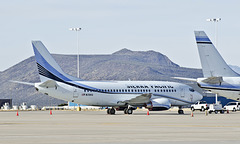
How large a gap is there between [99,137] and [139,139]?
8.10ft

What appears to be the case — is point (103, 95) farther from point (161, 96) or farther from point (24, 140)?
point (24, 140)

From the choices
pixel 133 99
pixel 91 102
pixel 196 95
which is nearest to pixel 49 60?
pixel 91 102

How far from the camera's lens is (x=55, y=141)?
2523 centimetres

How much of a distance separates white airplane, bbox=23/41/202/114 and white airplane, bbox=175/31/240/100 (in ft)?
66.3

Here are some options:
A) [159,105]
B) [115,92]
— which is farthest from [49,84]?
[159,105]

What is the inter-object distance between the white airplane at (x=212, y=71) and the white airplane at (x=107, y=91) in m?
20.2

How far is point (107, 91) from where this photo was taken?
69188 mm

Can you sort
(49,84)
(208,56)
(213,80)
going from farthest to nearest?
(49,84), (208,56), (213,80)

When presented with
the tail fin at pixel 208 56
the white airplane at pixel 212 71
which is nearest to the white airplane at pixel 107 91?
the white airplane at pixel 212 71

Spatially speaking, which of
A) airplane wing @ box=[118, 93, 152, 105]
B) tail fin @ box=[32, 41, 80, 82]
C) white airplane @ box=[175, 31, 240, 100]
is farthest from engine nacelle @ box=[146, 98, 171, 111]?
white airplane @ box=[175, 31, 240, 100]

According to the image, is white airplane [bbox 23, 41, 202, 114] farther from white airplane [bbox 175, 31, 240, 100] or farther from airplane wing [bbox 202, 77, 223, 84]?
airplane wing [bbox 202, 77, 223, 84]

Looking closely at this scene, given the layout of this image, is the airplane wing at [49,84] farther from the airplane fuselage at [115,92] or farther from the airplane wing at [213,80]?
the airplane wing at [213,80]

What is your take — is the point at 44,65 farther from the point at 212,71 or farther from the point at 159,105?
the point at 212,71

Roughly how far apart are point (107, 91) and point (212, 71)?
22.1 m
